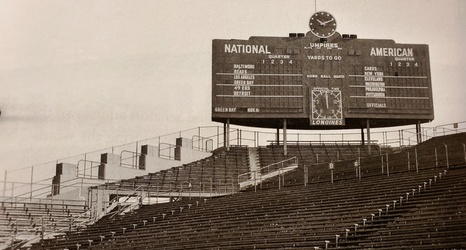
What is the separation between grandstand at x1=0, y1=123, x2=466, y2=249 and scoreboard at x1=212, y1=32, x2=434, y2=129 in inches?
A: 82.4

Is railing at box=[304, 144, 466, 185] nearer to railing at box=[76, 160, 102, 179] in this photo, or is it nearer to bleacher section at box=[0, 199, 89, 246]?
bleacher section at box=[0, 199, 89, 246]

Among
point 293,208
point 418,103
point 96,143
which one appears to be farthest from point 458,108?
point 96,143

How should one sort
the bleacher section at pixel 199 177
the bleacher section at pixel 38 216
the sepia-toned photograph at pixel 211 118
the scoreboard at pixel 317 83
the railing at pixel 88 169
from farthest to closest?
1. the scoreboard at pixel 317 83
2. the railing at pixel 88 169
3. the bleacher section at pixel 199 177
4. the bleacher section at pixel 38 216
5. the sepia-toned photograph at pixel 211 118

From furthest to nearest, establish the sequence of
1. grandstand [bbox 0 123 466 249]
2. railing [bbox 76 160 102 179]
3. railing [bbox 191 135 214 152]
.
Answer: railing [bbox 191 135 214 152] < railing [bbox 76 160 102 179] < grandstand [bbox 0 123 466 249]

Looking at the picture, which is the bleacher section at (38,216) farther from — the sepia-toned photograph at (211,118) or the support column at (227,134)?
the support column at (227,134)

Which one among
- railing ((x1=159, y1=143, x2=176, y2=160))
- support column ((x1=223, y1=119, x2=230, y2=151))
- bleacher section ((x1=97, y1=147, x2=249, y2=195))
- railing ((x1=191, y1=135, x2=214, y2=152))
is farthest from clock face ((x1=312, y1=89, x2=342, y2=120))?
railing ((x1=159, y1=143, x2=176, y2=160))

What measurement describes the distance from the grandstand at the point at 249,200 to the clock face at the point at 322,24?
195 inches

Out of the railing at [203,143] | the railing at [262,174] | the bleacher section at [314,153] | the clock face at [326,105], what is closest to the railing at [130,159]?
the railing at [203,143]

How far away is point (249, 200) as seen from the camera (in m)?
17.0

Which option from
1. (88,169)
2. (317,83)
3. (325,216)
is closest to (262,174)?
(317,83)

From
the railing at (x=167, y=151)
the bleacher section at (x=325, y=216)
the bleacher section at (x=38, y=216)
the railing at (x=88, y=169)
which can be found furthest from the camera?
the railing at (x=167, y=151)

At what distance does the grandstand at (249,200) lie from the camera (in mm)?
12023

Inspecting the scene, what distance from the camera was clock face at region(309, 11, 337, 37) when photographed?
22.8m

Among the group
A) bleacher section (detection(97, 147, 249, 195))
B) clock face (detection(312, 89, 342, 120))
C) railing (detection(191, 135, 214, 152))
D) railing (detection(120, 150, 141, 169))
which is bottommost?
bleacher section (detection(97, 147, 249, 195))
